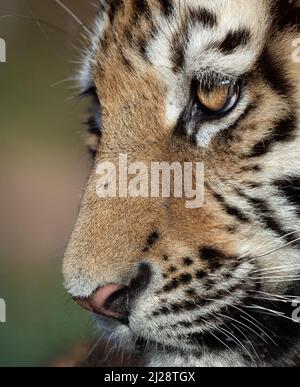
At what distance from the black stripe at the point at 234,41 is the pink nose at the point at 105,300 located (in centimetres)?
48

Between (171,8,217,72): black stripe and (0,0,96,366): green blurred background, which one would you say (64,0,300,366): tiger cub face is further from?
(0,0,96,366): green blurred background

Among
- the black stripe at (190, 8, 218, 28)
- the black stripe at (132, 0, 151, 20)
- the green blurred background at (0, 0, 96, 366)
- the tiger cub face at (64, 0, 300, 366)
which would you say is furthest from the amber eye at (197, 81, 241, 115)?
the green blurred background at (0, 0, 96, 366)

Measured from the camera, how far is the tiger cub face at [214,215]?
1380 millimetres

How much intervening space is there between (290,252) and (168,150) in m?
0.31

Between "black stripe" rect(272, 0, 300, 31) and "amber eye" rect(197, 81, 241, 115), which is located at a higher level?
"black stripe" rect(272, 0, 300, 31)

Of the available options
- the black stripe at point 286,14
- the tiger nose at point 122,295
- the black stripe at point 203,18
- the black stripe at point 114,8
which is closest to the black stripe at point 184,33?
the black stripe at point 203,18

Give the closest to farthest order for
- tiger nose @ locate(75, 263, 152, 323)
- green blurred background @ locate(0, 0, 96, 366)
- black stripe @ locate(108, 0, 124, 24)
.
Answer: tiger nose @ locate(75, 263, 152, 323), black stripe @ locate(108, 0, 124, 24), green blurred background @ locate(0, 0, 96, 366)

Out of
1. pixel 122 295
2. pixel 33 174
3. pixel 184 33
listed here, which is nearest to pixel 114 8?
pixel 184 33

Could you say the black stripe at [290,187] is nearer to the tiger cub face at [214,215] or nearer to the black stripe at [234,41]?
the tiger cub face at [214,215]

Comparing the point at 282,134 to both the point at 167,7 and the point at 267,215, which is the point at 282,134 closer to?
the point at 267,215

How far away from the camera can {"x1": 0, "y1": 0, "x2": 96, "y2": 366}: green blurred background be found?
3256 mm

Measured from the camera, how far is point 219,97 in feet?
4.63

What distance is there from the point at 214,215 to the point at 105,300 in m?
0.26

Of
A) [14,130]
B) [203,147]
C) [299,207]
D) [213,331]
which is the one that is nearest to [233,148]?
[203,147]
